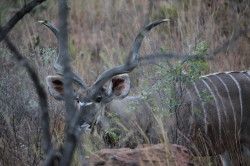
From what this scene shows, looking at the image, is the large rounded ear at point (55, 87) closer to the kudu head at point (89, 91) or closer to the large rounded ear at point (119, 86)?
the kudu head at point (89, 91)

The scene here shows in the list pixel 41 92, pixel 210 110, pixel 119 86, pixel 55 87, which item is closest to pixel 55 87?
pixel 55 87

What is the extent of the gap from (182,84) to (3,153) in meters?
1.36

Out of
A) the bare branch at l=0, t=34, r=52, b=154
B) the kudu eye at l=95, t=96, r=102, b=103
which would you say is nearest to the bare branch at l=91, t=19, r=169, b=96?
the bare branch at l=0, t=34, r=52, b=154

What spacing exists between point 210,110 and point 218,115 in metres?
0.06

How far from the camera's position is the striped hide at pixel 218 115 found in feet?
13.9

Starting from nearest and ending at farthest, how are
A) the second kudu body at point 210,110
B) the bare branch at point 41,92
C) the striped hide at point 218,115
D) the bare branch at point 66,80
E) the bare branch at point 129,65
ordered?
the bare branch at point 66,80 < the bare branch at point 41,92 < the bare branch at point 129,65 < the second kudu body at point 210,110 < the striped hide at point 218,115

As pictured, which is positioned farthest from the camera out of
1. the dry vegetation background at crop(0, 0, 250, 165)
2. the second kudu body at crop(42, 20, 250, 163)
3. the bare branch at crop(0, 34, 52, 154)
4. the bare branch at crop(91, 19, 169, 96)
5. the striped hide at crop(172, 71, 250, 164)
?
the striped hide at crop(172, 71, 250, 164)

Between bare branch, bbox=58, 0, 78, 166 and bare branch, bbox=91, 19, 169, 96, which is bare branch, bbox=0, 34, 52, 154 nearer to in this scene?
bare branch, bbox=58, 0, 78, 166

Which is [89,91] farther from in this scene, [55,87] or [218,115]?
[218,115]

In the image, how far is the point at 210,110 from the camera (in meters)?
4.34

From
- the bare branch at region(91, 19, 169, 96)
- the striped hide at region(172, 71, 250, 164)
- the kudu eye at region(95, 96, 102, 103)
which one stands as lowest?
the striped hide at region(172, 71, 250, 164)

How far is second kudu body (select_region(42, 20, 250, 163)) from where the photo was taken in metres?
4.11

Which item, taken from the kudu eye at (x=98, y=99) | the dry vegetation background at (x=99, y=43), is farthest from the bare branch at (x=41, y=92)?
the kudu eye at (x=98, y=99)

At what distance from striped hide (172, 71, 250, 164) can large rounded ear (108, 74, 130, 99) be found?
0.37 m
